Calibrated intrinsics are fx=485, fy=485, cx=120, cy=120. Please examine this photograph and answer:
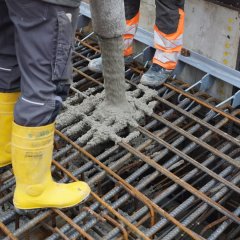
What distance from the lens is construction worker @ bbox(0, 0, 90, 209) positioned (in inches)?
83.9

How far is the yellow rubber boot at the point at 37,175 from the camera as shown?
2.32 meters

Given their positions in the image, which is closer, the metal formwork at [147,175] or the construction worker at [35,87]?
the construction worker at [35,87]

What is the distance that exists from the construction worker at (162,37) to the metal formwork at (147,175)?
0.11 m

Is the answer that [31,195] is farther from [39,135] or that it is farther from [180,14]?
[180,14]

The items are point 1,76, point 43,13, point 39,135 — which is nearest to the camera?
point 43,13

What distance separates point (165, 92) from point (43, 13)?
1.77 m

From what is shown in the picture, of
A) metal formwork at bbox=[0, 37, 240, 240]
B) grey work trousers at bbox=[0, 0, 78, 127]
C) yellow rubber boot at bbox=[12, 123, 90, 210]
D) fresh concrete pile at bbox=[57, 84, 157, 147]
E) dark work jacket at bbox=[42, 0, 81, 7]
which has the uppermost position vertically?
dark work jacket at bbox=[42, 0, 81, 7]

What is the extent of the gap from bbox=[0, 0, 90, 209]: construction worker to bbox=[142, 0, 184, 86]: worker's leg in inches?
50.2

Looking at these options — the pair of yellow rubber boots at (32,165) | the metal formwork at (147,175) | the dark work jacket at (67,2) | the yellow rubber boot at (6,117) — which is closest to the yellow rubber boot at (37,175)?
the pair of yellow rubber boots at (32,165)

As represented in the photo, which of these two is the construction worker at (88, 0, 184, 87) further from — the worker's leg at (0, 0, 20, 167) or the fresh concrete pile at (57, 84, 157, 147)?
the worker's leg at (0, 0, 20, 167)

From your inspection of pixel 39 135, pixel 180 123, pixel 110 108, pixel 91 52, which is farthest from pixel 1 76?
pixel 91 52

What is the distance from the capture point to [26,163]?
2.36 metres

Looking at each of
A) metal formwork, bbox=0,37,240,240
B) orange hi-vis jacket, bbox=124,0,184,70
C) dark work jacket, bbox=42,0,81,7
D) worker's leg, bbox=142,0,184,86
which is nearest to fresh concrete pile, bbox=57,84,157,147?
metal formwork, bbox=0,37,240,240

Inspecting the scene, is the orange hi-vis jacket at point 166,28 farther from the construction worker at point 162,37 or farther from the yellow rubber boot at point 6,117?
the yellow rubber boot at point 6,117
